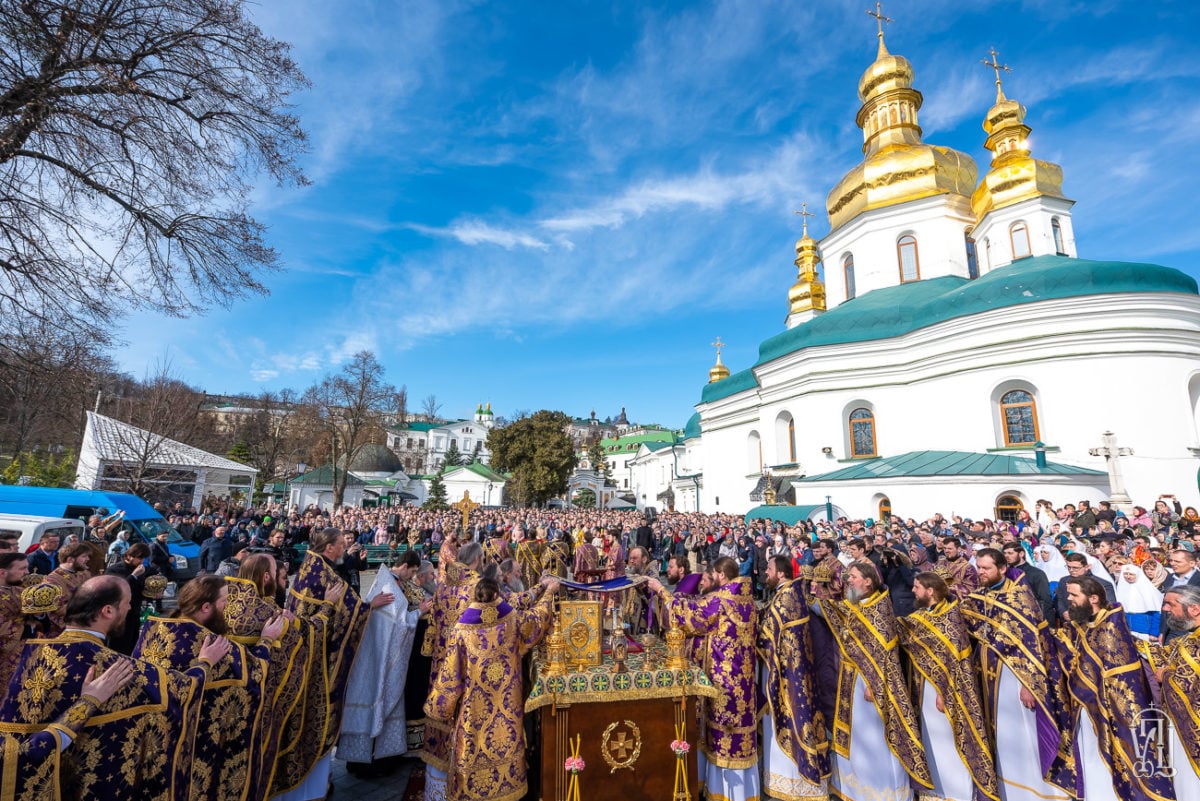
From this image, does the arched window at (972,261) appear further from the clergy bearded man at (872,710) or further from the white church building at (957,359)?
the clergy bearded man at (872,710)

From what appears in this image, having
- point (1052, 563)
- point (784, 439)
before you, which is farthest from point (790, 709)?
point (784, 439)

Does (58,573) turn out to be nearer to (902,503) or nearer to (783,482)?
(902,503)

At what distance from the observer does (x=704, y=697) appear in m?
4.63

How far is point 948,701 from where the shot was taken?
435 cm

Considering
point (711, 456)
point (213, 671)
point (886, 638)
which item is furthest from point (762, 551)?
point (711, 456)

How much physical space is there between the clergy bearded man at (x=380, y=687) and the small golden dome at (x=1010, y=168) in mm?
28308

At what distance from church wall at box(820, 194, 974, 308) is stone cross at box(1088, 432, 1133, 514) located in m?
12.1

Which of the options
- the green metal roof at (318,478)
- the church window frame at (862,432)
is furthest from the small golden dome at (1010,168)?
the green metal roof at (318,478)

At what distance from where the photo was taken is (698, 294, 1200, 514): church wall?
56.7ft

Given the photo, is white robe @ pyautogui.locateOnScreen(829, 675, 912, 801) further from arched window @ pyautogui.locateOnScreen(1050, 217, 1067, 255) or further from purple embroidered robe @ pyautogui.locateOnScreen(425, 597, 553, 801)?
arched window @ pyautogui.locateOnScreen(1050, 217, 1067, 255)

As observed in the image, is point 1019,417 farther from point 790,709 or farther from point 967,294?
point 790,709

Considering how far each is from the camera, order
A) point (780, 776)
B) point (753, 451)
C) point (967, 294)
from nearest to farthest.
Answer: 1. point (780, 776)
2. point (967, 294)
3. point (753, 451)

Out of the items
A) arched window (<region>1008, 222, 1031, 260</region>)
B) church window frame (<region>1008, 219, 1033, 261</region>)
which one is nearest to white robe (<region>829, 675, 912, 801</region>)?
church window frame (<region>1008, 219, 1033, 261</region>)

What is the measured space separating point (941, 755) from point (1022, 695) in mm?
771
